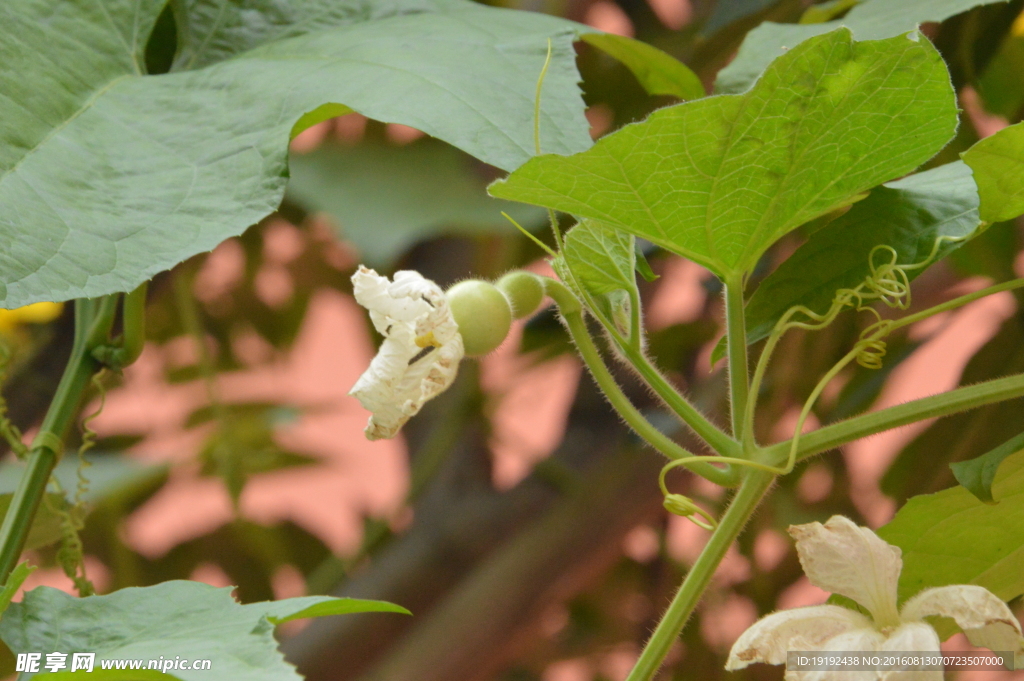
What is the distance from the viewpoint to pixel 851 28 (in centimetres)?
30

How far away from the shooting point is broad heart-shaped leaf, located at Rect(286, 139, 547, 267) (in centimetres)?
48

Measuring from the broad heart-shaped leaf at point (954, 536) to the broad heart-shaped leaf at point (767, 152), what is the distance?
0.09 meters

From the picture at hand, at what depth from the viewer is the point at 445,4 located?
0.38 metres

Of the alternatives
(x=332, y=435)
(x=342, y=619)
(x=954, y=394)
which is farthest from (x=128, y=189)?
(x=332, y=435)

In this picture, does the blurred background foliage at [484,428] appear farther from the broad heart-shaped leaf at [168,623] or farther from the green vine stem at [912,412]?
the green vine stem at [912,412]

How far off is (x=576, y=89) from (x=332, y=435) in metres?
0.98

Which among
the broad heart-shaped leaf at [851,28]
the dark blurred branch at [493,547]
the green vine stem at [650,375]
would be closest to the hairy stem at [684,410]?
the green vine stem at [650,375]

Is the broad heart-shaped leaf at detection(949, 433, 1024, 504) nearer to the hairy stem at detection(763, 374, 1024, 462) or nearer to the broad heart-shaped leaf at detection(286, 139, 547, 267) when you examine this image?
the hairy stem at detection(763, 374, 1024, 462)

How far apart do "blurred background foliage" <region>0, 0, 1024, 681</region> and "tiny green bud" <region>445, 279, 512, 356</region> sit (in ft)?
0.69

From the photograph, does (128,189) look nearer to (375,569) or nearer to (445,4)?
(445,4)

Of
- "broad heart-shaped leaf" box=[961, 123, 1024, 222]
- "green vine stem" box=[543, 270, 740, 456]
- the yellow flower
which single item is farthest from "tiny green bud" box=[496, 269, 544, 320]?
the yellow flower

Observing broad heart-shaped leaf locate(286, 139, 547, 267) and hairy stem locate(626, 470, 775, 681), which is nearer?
hairy stem locate(626, 470, 775, 681)

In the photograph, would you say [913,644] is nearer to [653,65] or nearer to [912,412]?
[912,412]

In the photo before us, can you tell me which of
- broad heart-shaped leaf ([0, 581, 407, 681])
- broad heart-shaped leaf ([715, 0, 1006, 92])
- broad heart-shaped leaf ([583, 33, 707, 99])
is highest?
broad heart-shaped leaf ([715, 0, 1006, 92])
